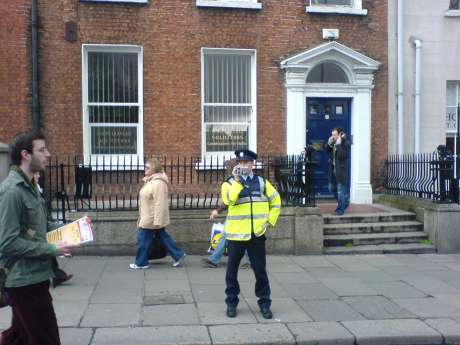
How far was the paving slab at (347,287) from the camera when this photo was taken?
7.57m

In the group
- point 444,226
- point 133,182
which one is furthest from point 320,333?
point 133,182

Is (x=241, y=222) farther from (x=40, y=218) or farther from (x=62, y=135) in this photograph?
(x=62, y=135)

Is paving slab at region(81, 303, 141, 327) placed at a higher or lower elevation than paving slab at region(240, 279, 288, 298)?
higher

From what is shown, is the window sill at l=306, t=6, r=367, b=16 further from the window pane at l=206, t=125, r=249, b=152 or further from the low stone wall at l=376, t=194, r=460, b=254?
the low stone wall at l=376, t=194, r=460, b=254

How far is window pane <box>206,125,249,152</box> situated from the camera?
12.5 metres

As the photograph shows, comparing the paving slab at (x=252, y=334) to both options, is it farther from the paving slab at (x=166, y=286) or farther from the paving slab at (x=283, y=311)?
the paving slab at (x=166, y=286)

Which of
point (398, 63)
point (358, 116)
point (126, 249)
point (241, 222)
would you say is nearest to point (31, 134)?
point (241, 222)

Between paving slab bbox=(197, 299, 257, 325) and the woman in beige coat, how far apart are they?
207 centimetres

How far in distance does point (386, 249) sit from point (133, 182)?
17.4ft

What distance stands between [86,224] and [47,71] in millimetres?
8326

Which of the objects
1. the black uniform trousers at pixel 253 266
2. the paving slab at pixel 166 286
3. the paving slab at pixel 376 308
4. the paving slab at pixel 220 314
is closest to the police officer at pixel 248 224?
the black uniform trousers at pixel 253 266

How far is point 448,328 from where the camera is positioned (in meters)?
6.11

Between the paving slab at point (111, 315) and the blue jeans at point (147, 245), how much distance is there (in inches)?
76.8

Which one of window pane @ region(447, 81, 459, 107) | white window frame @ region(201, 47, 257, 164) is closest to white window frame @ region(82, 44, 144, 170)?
white window frame @ region(201, 47, 257, 164)
